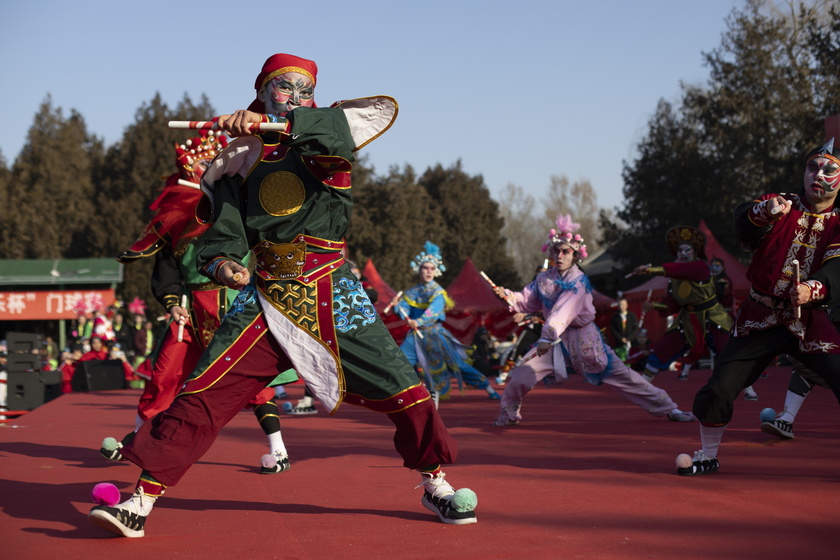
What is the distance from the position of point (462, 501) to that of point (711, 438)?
197 cm

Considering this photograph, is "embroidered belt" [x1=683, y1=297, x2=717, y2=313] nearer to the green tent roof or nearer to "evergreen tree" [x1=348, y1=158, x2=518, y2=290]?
the green tent roof

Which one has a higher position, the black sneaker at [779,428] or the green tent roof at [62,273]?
the green tent roof at [62,273]

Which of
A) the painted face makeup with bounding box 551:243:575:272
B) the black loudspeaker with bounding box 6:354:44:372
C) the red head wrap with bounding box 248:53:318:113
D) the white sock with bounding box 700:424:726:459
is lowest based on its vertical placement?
the black loudspeaker with bounding box 6:354:44:372

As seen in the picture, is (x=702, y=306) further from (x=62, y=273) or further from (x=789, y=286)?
(x=62, y=273)

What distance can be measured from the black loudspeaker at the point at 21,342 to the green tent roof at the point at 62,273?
19834 mm

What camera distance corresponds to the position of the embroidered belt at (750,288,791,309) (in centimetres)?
500

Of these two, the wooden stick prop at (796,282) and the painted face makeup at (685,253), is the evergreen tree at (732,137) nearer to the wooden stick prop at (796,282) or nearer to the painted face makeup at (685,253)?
the painted face makeup at (685,253)

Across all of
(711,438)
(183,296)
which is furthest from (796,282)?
(183,296)

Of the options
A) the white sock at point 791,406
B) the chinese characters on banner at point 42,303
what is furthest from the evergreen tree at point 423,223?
the white sock at point 791,406

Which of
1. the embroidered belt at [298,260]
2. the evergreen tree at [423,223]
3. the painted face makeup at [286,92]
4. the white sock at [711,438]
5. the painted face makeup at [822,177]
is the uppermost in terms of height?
the evergreen tree at [423,223]

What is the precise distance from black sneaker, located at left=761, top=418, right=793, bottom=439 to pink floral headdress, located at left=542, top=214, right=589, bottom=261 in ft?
7.66

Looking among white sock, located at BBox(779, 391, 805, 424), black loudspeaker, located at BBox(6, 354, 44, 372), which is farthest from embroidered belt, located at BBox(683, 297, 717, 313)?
black loudspeaker, located at BBox(6, 354, 44, 372)

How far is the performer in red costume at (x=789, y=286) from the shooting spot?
4.86 m

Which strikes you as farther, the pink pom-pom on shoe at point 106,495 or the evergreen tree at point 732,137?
the evergreen tree at point 732,137
